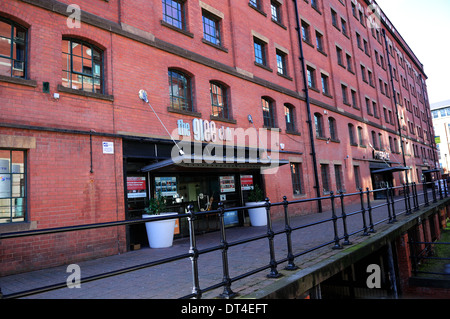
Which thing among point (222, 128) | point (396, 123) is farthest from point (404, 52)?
point (222, 128)

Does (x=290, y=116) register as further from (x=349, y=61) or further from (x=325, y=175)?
(x=349, y=61)

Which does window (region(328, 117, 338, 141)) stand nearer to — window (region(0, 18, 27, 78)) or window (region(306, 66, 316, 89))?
window (region(306, 66, 316, 89))

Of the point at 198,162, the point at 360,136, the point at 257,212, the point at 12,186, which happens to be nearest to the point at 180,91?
the point at 198,162

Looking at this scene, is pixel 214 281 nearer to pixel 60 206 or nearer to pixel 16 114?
pixel 60 206

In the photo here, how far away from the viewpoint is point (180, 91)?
988 cm

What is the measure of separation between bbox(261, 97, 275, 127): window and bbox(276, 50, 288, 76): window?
2.37 metres

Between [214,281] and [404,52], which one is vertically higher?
[404,52]

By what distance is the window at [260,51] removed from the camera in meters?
13.8

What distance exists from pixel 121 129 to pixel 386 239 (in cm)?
701

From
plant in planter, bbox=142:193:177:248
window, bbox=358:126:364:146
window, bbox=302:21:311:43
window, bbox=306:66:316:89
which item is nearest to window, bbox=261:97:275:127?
window, bbox=306:66:316:89

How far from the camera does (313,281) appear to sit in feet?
13.8

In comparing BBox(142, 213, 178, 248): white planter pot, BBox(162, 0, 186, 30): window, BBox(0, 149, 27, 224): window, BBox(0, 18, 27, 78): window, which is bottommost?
BBox(142, 213, 178, 248): white planter pot

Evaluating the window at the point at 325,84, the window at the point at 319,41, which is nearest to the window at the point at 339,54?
the window at the point at 319,41

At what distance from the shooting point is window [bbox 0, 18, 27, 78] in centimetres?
634
